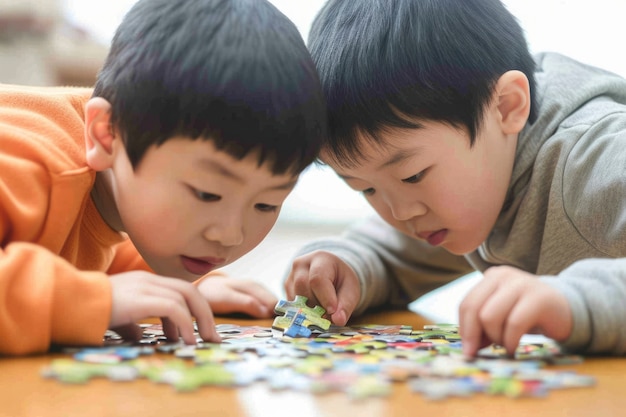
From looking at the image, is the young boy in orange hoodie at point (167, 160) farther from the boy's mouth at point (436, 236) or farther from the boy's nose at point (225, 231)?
the boy's mouth at point (436, 236)

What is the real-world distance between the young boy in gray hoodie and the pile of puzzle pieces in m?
0.36

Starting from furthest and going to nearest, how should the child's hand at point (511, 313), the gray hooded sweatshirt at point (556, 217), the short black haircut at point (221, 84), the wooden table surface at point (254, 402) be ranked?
the gray hooded sweatshirt at point (556, 217) < the short black haircut at point (221, 84) < the child's hand at point (511, 313) < the wooden table surface at point (254, 402)

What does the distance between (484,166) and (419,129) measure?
0.58 ft

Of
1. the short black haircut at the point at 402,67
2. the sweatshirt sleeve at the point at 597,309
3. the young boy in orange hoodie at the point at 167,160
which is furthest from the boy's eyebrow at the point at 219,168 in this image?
the sweatshirt sleeve at the point at 597,309

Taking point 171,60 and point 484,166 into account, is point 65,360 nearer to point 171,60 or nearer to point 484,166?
point 171,60

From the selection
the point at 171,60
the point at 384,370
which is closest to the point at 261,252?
the point at 171,60

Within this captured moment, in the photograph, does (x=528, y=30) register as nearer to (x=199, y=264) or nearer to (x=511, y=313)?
(x=199, y=264)

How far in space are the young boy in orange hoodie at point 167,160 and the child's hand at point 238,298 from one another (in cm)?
27

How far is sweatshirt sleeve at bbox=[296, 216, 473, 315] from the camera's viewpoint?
1.74m

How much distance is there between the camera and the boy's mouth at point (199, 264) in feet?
4.21

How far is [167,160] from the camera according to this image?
1.15m

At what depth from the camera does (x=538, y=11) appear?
3.23 m

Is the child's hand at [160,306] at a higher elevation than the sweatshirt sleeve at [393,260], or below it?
higher

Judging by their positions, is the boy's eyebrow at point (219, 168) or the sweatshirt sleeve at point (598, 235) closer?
the sweatshirt sleeve at point (598, 235)
